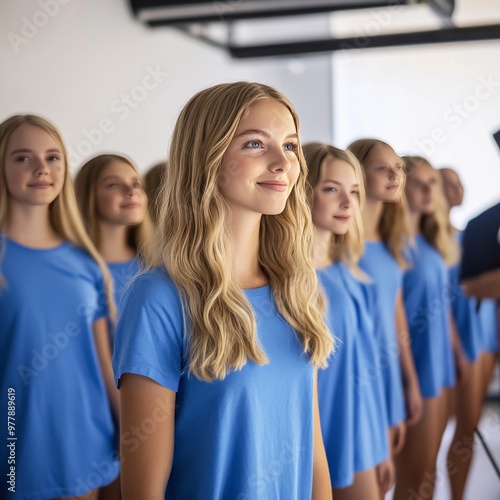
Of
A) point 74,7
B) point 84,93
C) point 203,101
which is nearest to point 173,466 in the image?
point 203,101

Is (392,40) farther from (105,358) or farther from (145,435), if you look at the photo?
(145,435)

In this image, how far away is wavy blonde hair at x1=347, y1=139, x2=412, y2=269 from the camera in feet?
5.21

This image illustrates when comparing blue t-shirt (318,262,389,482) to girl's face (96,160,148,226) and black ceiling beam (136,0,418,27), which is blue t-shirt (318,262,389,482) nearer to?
girl's face (96,160,148,226)

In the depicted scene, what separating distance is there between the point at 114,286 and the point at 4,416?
0.37 meters

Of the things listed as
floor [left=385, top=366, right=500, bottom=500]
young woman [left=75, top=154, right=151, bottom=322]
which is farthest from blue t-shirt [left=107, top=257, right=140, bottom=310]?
floor [left=385, top=366, right=500, bottom=500]

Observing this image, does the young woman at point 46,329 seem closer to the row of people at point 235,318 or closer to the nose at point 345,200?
the row of people at point 235,318

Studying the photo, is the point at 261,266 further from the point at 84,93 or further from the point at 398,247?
the point at 84,93

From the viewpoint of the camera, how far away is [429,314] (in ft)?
6.09

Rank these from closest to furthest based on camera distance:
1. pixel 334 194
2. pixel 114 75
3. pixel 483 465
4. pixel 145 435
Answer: pixel 145 435 < pixel 334 194 < pixel 114 75 < pixel 483 465

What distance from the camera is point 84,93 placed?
1757mm

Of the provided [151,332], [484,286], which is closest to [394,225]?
[484,286]

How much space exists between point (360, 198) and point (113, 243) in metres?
0.60

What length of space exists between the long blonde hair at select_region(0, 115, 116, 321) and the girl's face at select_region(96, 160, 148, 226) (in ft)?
0.24

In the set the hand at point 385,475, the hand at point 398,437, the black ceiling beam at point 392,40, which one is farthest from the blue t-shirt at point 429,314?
the black ceiling beam at point 392,40
